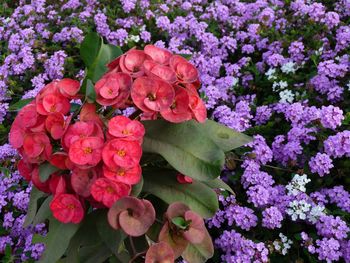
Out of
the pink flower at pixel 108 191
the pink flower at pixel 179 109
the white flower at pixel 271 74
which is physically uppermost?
the pink flower at pixel 179 109

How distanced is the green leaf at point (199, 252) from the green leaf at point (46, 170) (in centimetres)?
48

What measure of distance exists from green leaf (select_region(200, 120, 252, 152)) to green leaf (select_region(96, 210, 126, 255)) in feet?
1.43

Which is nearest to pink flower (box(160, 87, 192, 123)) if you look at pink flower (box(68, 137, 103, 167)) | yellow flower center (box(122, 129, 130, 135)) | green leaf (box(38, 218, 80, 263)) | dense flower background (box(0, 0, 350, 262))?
yellow flower center (box(122, 129, 130, 135))

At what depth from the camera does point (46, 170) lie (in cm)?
144

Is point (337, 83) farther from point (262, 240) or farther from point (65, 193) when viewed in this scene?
point (65, 193)

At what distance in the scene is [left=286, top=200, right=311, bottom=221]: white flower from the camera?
2121 millimetres

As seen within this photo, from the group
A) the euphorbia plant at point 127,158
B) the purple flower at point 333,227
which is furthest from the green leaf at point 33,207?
the purple flower at point 333,227

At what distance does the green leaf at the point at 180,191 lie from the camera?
1.57 m

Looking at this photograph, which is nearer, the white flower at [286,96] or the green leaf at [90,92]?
the green leaf at [90,92]

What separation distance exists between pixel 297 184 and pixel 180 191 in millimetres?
832

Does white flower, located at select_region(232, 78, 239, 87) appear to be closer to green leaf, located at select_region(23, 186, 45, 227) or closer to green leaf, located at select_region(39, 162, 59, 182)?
green leaf, located at select_region(23, 186, 45, 227)

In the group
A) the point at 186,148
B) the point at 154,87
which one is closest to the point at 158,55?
the point at 154,87

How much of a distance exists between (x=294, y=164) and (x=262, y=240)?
1.33ft

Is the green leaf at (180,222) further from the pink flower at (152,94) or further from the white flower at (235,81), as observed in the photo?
the white flower at (235,81)
